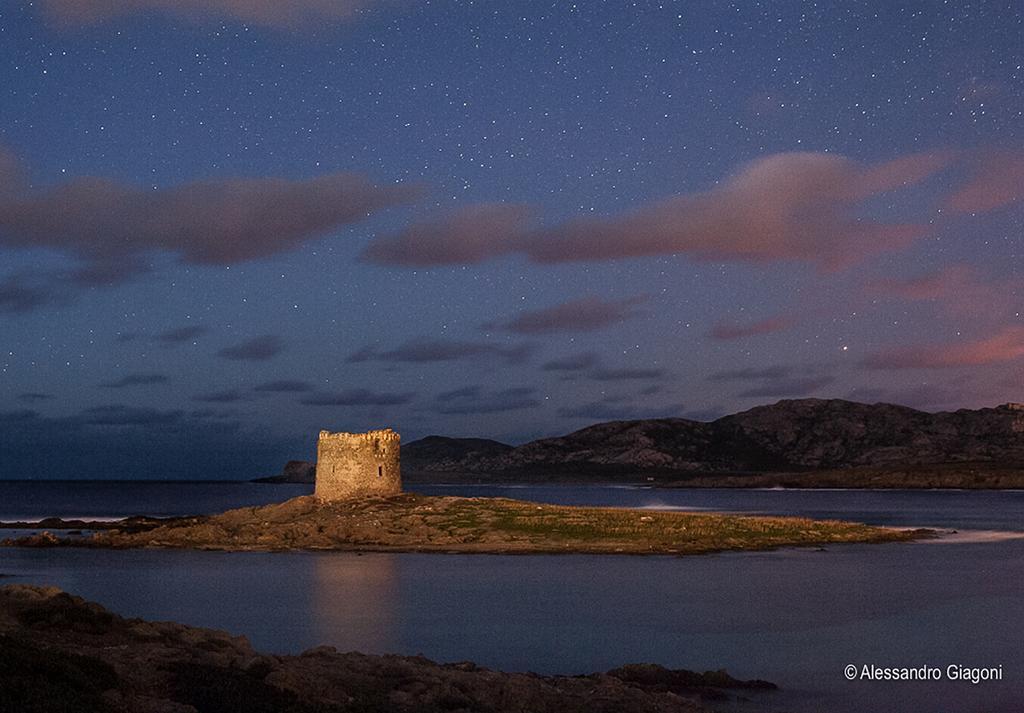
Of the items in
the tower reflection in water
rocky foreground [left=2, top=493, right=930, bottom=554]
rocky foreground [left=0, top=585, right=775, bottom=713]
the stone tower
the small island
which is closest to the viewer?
rocky foreground [left=0, top=585, right=775, bottom=713]

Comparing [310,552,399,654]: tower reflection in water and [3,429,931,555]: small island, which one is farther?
[3,429,931,555]: small island

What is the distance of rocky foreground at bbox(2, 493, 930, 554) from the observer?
67250mm

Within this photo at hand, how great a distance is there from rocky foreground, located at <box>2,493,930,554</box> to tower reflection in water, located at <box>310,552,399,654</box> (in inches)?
262

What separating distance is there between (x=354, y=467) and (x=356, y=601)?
36354 mm

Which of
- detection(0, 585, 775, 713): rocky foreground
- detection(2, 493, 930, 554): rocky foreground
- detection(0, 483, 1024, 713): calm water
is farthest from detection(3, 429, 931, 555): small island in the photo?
→ detection(0, 585, 775, 713): rocky foreground

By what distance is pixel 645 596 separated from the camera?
45.4 meters

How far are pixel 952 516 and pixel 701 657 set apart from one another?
357ft

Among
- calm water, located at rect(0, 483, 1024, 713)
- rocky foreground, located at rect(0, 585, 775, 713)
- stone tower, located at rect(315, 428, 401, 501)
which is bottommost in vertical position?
calm water, located at rect(0, 483, 1024, 713)

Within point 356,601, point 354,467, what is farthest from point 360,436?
point 356,601

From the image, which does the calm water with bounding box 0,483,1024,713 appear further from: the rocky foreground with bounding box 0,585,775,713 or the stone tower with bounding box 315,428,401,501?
the stone tower with bounding box 315,428,401,501

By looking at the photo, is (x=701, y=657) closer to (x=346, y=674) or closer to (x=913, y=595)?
(x=346, y=674)

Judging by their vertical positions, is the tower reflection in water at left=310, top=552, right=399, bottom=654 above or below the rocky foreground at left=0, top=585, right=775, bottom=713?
below

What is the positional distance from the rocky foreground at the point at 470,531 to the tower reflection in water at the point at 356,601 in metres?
6.66


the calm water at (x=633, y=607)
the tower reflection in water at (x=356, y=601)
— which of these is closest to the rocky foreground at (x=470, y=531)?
the calm water at (x=633, y=607)
